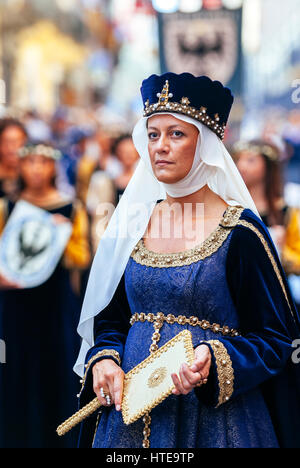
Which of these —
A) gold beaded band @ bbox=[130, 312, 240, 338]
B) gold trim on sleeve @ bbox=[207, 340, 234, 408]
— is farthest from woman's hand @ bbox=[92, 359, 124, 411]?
gold trim on sleeve @ bbox=[207, 340, 234, 408]

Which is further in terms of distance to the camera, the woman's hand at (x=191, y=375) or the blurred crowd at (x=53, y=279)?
the blurred crowd at (x=53, y=279)

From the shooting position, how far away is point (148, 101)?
2.88 meters

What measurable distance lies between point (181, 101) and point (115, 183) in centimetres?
498

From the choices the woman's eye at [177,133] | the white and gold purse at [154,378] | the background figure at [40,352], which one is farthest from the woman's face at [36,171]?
the white and gold purse at [154,378]

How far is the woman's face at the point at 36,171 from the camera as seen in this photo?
641cm

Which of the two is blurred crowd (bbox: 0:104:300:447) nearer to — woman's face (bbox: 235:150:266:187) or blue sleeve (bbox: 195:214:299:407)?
woman's face (bbox: 235:150:266:187)

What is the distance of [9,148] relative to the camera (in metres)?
7.29

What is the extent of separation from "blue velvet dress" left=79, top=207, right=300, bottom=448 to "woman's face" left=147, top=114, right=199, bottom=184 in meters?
0.25

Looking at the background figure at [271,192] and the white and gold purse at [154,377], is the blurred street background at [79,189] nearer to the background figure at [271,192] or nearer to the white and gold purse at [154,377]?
the background figure at [271,192]

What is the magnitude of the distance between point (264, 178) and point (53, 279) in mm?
2010

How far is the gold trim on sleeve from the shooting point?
2.51 metres

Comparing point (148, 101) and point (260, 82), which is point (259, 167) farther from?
point (260, 82)

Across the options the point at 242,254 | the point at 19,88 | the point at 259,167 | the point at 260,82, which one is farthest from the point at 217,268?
the point at 260,82
